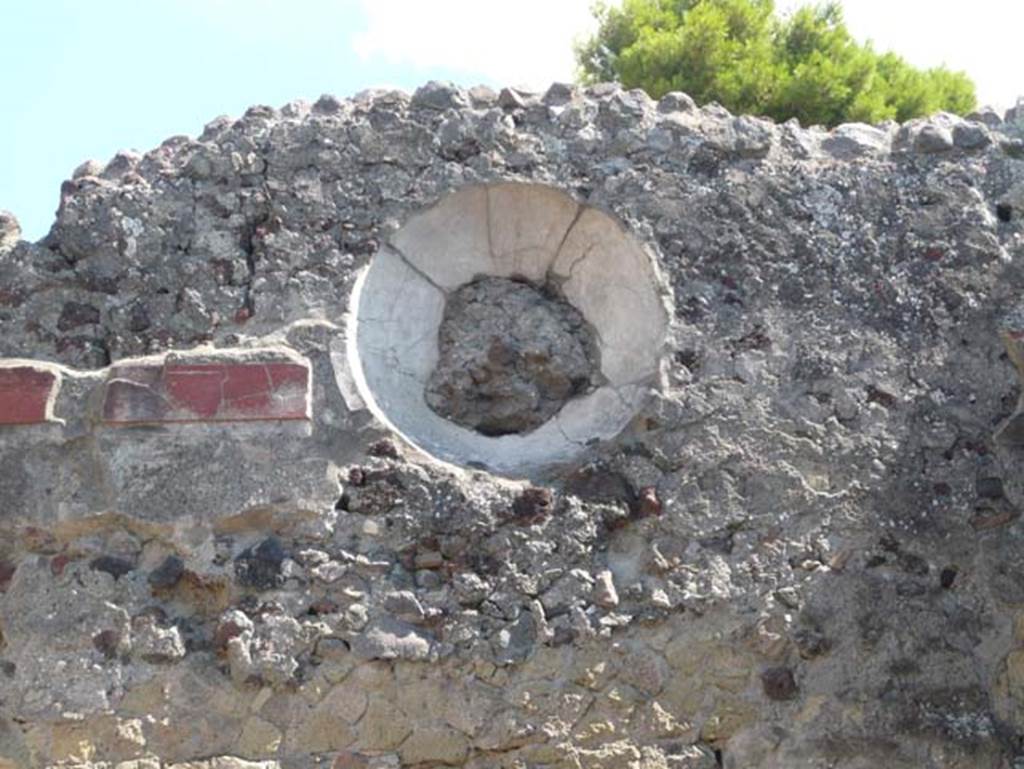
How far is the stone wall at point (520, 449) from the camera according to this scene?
4.71 m

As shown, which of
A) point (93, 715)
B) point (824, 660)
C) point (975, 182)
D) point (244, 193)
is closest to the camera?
point (93, 715)

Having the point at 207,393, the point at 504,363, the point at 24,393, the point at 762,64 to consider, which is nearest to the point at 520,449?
the point at 504,363

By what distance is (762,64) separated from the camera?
9.87 metres

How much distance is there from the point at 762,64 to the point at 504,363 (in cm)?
514

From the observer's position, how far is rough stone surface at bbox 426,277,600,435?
5270 millimetres

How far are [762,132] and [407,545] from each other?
1835 millimetres

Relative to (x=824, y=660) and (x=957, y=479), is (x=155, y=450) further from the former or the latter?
(x=957, y=479)

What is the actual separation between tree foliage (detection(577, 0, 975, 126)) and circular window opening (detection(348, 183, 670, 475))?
4492 mm

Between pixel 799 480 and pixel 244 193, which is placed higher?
pixel 244 193

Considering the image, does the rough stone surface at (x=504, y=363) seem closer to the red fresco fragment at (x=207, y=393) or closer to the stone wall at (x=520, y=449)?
the stone wall at (x=520, y=449)

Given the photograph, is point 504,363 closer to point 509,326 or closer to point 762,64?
point 509,326

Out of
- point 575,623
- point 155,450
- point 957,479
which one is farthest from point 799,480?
point 155,450

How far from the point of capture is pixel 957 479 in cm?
516

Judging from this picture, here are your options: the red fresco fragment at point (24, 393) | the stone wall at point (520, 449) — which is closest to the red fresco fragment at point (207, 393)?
the stone wall at point (520, 449)
